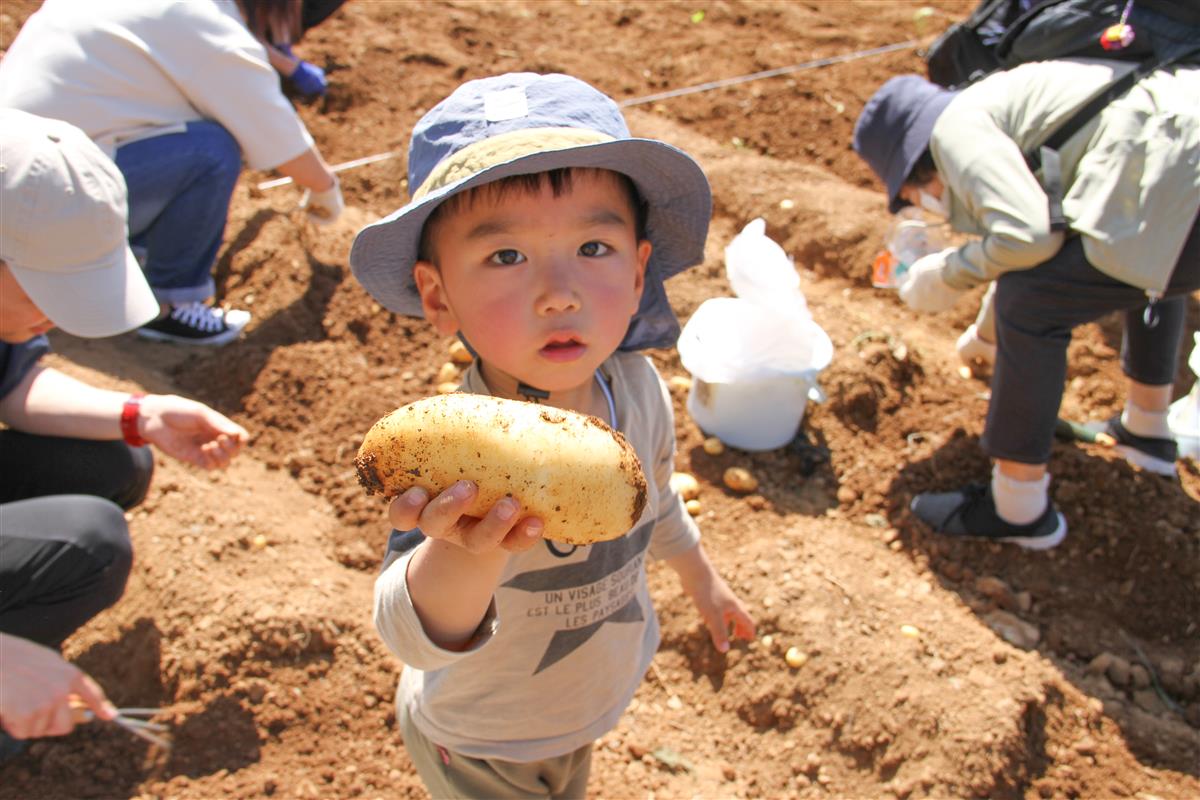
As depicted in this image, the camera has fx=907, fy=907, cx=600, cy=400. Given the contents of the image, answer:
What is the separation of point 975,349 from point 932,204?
829 mm

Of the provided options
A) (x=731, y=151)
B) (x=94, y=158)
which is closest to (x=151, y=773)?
(x=94, y=158)

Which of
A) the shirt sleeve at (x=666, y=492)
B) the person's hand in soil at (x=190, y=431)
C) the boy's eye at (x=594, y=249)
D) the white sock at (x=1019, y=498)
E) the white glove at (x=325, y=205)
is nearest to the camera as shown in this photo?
the boy's eye at (x=594, y=249)

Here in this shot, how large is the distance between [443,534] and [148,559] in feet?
6.07

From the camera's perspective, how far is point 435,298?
5.14 ft

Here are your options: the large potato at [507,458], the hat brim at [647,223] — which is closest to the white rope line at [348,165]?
the hat brim at [647,223]

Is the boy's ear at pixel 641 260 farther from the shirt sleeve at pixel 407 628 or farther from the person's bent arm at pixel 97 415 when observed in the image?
the person's bent arm at pixel 97 415

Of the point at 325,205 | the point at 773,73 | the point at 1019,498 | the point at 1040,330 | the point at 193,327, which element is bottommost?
the point at 1019,498

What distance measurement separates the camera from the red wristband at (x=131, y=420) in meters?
2.37

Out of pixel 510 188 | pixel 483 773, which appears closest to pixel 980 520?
pixel 483 773

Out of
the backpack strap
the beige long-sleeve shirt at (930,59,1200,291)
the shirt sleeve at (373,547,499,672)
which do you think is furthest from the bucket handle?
the shirt sleeve at (373,547,499,672)

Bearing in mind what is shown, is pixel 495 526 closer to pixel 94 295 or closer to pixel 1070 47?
pixel 94 295

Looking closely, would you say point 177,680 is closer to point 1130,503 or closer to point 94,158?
point 94,158

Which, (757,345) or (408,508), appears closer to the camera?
(408,508)

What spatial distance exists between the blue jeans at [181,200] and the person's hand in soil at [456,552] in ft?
8.90
